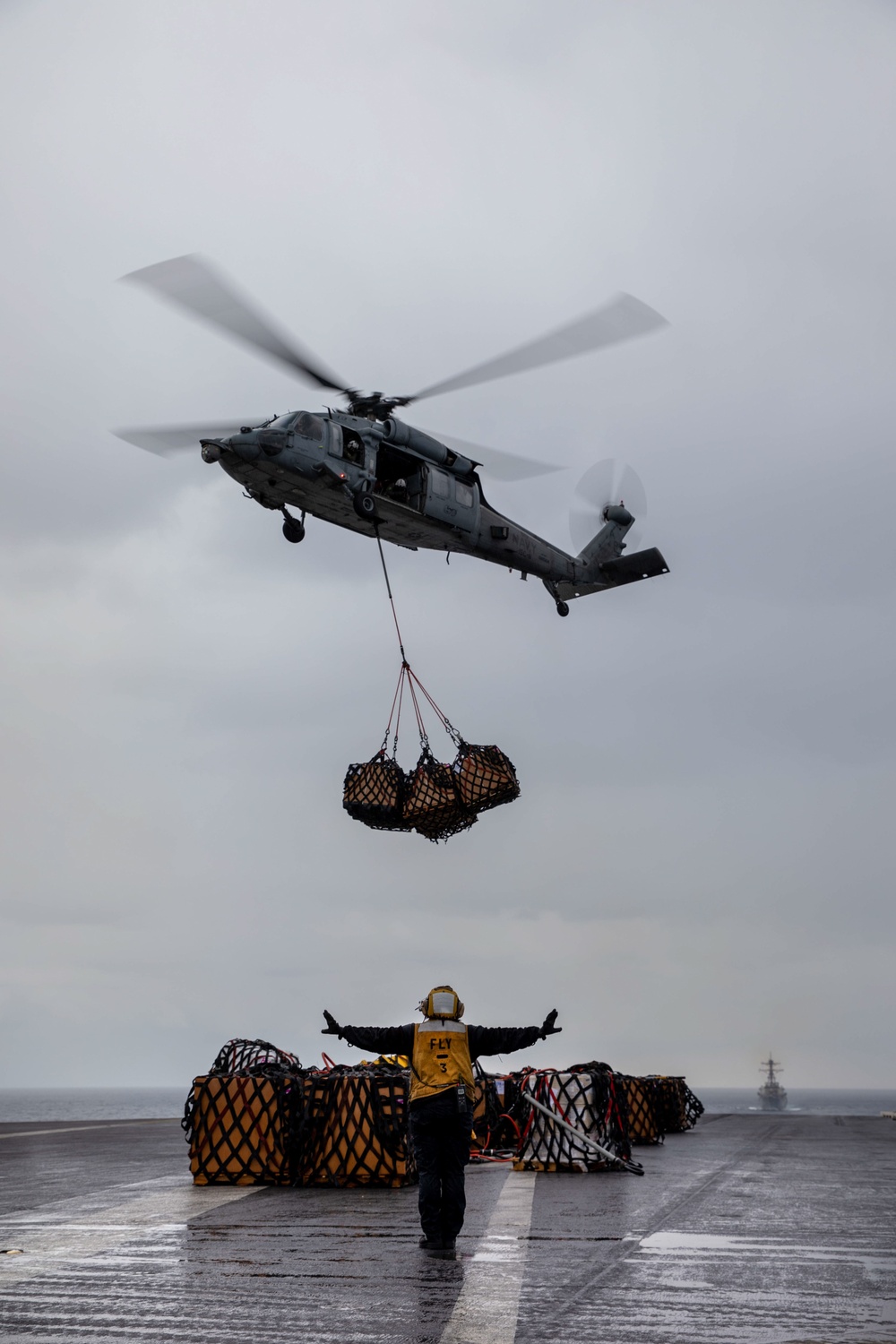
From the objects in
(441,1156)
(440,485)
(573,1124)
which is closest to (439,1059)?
(441,1156)

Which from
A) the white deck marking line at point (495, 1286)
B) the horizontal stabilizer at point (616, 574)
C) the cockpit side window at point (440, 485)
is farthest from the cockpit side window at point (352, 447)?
the white deck marking line at point (495, 1286)

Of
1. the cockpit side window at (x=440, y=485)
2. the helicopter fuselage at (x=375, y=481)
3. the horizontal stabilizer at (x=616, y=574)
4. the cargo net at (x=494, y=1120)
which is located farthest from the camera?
the horizontal stabilizer at (x=616, y=574)

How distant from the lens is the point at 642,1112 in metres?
22.5

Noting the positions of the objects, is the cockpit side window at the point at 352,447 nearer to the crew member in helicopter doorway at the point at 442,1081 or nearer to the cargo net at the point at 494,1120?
the cargo net at the point at 494,1120

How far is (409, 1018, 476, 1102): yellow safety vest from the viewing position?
32.4 ft

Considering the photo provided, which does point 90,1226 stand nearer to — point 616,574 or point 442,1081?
point 442,1081

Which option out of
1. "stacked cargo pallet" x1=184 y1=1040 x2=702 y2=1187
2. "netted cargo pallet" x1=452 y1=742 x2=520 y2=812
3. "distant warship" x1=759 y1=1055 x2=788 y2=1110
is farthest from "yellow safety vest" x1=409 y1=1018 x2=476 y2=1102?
"distant warship" x1=759 y1=1055 x2=788 y2=1110

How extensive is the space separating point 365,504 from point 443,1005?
9996 millimetres

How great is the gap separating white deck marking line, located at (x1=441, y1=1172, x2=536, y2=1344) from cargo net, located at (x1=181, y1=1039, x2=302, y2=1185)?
312cm

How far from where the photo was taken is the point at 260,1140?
14.4 metres

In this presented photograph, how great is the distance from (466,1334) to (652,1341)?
100cm

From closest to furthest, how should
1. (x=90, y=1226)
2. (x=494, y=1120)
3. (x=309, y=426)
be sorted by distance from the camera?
(x=90, y=1226) < (x=309, y=426) < (x=494, y=1120)

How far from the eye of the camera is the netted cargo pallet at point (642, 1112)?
22.3 meters

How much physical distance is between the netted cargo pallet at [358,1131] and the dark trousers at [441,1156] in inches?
175
